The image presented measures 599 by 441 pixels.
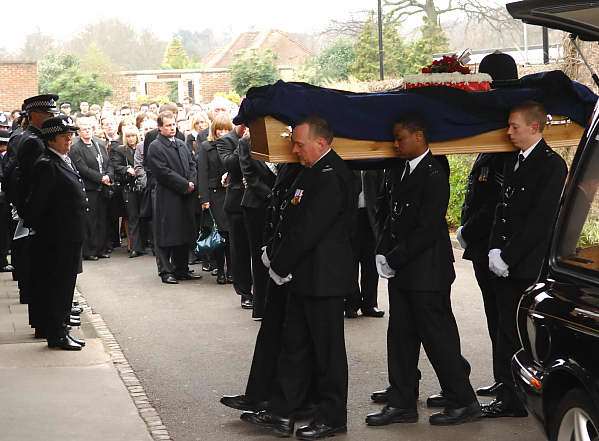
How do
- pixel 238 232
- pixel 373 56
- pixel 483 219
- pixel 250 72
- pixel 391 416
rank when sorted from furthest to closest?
pixel 250 72 < pixel 373 56 < pixel 238 232 < pixel 483 219 < pixel 391 416

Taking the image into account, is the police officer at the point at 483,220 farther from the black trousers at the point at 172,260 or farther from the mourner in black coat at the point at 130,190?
the mourner in black coat at the point at 130,190

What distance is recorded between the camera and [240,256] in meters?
12.3

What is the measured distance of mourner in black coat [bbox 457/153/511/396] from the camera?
7.67 meters

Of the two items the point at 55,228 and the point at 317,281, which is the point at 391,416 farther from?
the point at 55,228

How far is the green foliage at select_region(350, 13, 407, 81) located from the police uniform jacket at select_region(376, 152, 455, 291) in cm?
2614

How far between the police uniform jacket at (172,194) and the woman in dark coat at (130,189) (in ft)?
9.12

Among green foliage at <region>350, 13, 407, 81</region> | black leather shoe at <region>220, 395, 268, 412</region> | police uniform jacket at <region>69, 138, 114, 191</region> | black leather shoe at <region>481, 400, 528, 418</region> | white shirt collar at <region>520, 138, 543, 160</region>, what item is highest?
green foliage at <region>350, 13, 407, 81</region>

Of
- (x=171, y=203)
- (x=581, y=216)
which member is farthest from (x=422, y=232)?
(x=171, y=203)

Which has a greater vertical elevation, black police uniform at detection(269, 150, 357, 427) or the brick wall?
the brick wall

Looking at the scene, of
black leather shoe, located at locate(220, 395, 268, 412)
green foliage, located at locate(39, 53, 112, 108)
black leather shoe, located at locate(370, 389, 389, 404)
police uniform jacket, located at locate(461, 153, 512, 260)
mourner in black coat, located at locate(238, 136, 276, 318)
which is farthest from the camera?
green foliage, located at locate(39, 53, 112, 108)

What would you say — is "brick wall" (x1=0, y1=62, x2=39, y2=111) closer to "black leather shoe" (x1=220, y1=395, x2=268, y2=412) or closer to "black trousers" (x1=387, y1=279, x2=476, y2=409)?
"black leather shoe" (x1=220, y1=395, x2=268, y2=412)

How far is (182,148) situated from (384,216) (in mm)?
7290

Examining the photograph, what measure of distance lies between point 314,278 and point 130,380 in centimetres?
245

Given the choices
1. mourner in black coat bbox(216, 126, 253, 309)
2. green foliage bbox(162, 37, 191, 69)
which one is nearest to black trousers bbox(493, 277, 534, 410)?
mourner in black coat bbox(216, 126, 253, 309)
